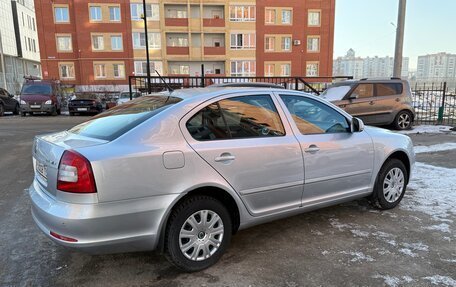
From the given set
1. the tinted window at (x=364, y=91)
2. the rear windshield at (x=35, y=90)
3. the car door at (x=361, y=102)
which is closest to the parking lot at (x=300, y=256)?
the car door at (x=361, y=102)

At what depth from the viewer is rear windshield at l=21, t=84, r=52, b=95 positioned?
20.7m

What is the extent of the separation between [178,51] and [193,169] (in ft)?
125

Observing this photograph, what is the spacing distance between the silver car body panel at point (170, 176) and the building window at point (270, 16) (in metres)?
39.4

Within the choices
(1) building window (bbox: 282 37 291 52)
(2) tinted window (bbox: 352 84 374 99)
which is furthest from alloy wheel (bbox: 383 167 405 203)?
(1) building window (bbox: 282 37 291 52)

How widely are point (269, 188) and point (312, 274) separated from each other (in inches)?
34.4

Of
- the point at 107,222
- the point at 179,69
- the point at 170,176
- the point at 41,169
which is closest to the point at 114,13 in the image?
the point at 179,69

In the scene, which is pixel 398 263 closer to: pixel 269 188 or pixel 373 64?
pixel 269 188

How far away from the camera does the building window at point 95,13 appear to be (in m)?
38.2

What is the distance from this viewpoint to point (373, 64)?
75.4 metres

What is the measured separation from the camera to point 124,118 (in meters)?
3.34

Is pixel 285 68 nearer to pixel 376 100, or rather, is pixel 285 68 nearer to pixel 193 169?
pixel 376 100

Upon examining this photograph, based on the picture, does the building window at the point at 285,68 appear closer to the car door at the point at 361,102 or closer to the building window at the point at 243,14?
the building window at the point at 243,14

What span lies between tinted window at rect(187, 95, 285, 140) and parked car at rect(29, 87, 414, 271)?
11mm

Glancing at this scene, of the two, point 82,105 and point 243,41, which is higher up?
point 243,41
